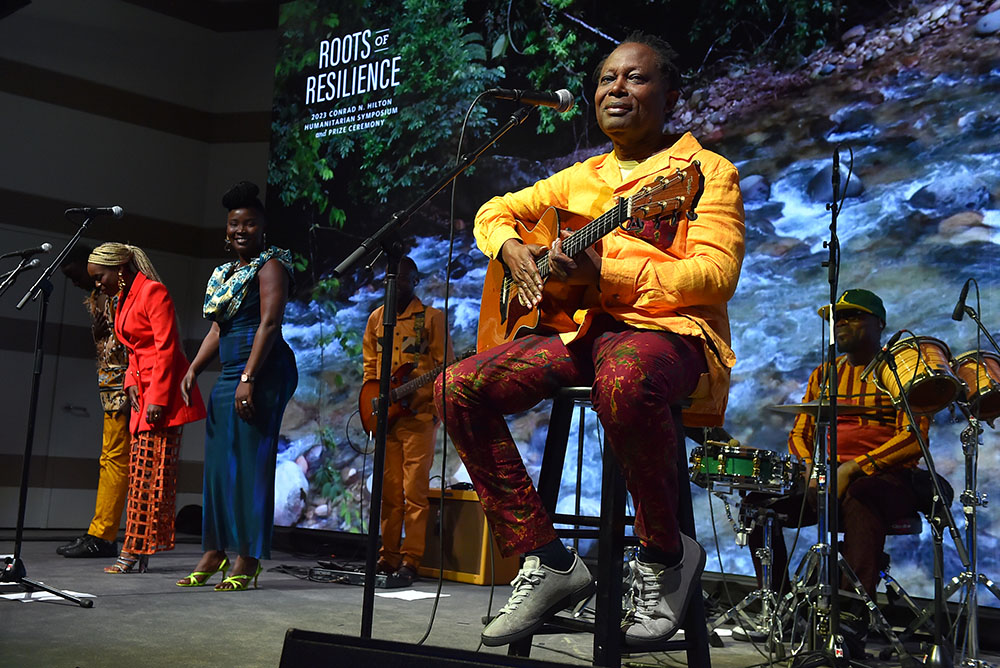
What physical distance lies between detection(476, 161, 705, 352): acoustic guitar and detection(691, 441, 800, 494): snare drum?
1.90 metres

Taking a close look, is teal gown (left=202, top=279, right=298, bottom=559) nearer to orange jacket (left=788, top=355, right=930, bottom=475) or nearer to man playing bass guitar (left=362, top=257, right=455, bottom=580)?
man playing bass guitar (left=362, top=257, right=455, bottom=580)

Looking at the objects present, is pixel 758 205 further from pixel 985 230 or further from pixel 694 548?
pixel 694 548

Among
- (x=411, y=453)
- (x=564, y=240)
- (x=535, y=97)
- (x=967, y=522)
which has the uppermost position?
(x=535, y=97)

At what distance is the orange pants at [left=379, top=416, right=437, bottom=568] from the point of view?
19.6ft

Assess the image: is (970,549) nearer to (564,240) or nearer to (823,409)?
(823,409)

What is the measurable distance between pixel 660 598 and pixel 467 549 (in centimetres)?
404

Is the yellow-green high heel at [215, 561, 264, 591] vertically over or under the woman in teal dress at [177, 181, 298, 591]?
under

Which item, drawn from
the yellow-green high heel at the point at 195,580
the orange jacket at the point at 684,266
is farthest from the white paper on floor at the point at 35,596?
the orange jacket at the point at 684,266

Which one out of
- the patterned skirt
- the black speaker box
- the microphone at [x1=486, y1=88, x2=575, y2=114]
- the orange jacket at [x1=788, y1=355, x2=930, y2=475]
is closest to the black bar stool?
the black speaker box

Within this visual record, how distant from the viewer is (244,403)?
478 centimetres

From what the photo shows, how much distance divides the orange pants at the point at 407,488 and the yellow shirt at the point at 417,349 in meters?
0.14

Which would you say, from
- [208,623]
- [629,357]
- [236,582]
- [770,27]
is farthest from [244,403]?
[770,27]

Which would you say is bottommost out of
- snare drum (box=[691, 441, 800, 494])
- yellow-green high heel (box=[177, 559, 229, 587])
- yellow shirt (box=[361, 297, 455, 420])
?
yellow-green high heel (box=[177, 559, 229, 587])

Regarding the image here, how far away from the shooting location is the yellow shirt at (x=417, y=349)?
5.98 metres
